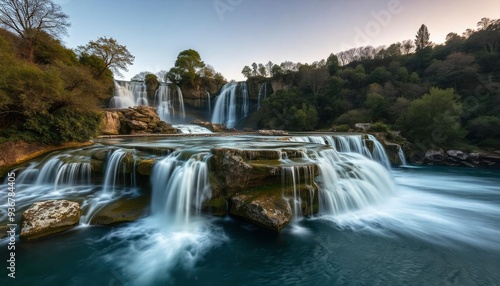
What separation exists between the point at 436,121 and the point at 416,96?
12133 mm

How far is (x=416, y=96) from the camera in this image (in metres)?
24.0

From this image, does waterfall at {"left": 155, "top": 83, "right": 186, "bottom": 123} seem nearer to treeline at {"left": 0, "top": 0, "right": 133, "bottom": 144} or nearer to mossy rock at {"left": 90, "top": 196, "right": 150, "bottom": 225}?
treeline at {"left": 0, "top": 0, "right": 133, "bottom": 144}

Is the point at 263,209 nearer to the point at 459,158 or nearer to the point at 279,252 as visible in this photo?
the point at 279,252

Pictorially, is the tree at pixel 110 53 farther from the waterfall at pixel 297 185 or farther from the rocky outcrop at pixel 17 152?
the waterfall at pixel 297 185

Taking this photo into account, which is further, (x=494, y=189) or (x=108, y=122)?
(x=108, y=122)

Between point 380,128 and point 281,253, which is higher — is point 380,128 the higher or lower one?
the higher one

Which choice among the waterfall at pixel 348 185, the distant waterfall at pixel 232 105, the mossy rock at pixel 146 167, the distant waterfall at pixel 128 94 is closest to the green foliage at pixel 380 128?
the waterfall at pixel 348 185

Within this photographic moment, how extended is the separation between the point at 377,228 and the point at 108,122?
66.1 feet

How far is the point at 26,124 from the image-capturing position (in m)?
8.01

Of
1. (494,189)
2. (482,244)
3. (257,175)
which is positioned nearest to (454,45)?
(494,189)

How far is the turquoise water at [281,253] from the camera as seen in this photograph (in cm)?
338

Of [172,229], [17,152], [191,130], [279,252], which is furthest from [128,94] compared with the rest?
[279,252]

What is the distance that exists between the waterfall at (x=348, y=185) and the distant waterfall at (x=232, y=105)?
29.6m

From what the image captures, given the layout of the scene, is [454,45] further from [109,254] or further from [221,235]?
[109,254]
